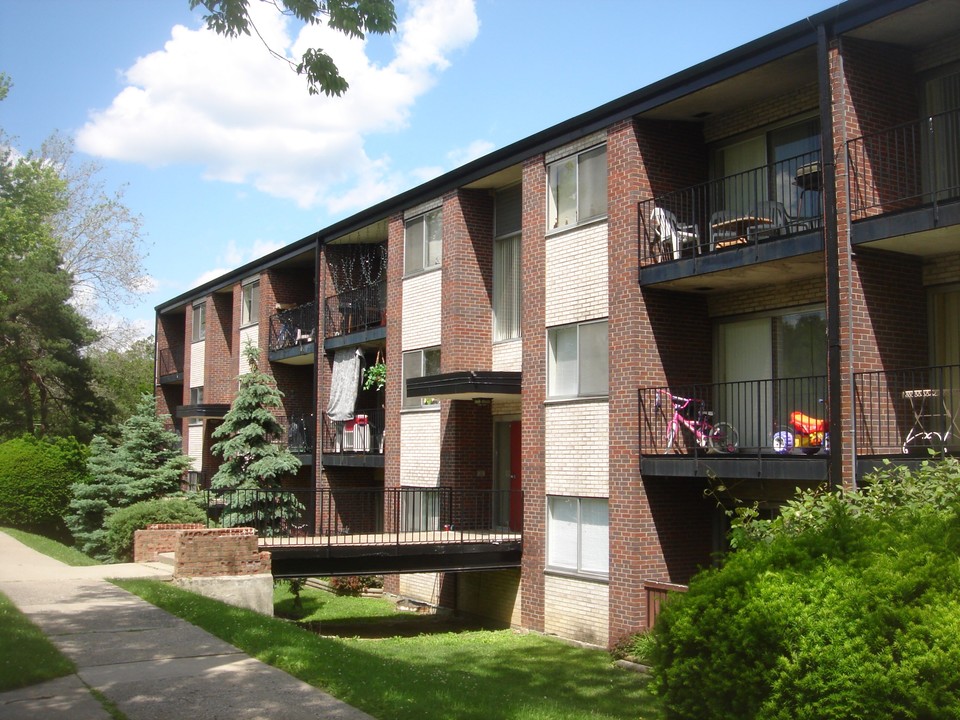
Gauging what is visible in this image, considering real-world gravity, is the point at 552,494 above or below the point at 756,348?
below

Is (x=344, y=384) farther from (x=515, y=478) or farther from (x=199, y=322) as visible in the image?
(x=199, y=322)

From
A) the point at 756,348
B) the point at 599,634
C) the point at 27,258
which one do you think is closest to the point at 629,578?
the point at 599,634

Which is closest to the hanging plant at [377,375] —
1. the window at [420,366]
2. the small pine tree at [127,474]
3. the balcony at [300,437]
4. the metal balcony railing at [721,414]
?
the window at [420,366]

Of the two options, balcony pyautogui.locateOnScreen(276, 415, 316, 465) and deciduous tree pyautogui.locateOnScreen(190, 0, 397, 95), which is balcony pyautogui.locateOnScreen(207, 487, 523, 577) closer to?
balcony pyautogui.locateOnScreen(276, 415, 316, 465)

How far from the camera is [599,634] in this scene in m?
17.5

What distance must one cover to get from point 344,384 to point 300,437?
373cm

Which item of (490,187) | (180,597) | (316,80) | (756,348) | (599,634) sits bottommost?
(599,634)

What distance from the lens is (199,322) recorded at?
40.2 meters

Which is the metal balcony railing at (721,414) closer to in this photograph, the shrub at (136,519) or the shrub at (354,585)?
the shrub at (354,585)

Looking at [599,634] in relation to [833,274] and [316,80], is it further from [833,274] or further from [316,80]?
[316,80]

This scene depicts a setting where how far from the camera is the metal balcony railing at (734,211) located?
1550 centimetres

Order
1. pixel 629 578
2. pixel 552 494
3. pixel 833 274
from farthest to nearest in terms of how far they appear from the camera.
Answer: pixel 552 494, pixel 629 578, pixel 833 274

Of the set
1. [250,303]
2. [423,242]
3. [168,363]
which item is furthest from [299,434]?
[168,363]

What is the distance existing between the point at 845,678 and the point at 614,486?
1043 cm
